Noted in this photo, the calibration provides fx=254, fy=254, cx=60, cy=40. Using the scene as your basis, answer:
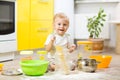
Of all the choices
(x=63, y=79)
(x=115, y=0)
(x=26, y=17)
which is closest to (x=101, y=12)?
(x=115, y=0)

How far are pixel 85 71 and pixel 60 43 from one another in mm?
281

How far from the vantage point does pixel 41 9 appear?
111 inches

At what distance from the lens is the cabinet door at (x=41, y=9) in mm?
2736

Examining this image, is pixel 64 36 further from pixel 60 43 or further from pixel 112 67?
pixel 112 67

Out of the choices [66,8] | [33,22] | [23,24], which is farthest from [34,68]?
[66,8]

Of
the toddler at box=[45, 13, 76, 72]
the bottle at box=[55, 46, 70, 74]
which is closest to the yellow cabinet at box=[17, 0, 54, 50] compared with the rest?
the toddler at box=[45, 13, 76, 72]

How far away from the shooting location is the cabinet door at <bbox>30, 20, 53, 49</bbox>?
2730 mm

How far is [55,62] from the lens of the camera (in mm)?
1723

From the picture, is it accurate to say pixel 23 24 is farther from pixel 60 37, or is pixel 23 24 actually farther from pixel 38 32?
pixel 60 37

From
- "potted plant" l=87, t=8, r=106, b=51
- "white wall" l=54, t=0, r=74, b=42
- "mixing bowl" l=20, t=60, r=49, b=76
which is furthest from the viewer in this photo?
"white wall" l=54, t=0, r=74, b=42

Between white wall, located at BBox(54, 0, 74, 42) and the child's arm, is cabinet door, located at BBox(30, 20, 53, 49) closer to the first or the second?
white wall, located at BBox(54, 0, 74, 42)

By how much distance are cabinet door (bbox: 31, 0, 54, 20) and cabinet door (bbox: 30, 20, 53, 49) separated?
0.07 metres

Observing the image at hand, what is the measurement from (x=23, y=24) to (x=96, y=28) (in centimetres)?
88

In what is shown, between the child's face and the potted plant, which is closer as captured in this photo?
the child's face
